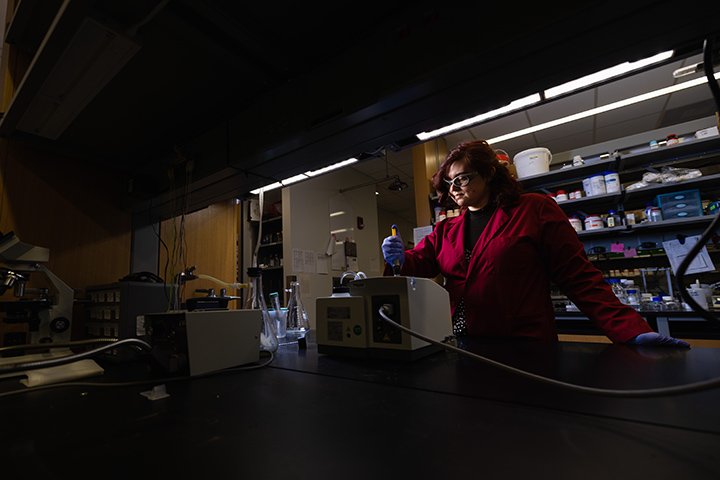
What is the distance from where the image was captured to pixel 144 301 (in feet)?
3.98

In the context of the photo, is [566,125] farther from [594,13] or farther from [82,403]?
[82,403]

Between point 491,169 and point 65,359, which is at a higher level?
point 491,169

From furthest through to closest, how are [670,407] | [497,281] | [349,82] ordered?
[497,281]
[349,82]
[670,407]

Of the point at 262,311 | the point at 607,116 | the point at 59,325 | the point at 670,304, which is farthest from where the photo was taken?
the point at 607,116

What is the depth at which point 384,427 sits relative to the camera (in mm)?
397

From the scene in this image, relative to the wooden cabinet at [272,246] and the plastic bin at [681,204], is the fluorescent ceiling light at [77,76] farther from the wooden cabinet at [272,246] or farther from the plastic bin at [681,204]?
the plastic bin at [681,204]

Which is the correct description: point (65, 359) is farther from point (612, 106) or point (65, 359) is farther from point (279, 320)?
point (612, 106)

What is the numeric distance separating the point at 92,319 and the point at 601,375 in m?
1.66

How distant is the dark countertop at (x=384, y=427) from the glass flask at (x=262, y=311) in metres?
0.30

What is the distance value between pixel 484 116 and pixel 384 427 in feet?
3.07

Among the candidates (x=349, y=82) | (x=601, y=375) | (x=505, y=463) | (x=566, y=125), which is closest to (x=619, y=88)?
(x=566, y=125)

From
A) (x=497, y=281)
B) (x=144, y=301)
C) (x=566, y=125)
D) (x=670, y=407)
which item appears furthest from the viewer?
(x=566, y=125)

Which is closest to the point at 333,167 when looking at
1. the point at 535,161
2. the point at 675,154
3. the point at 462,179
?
the point at 462,179

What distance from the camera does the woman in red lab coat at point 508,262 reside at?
1021 mm
